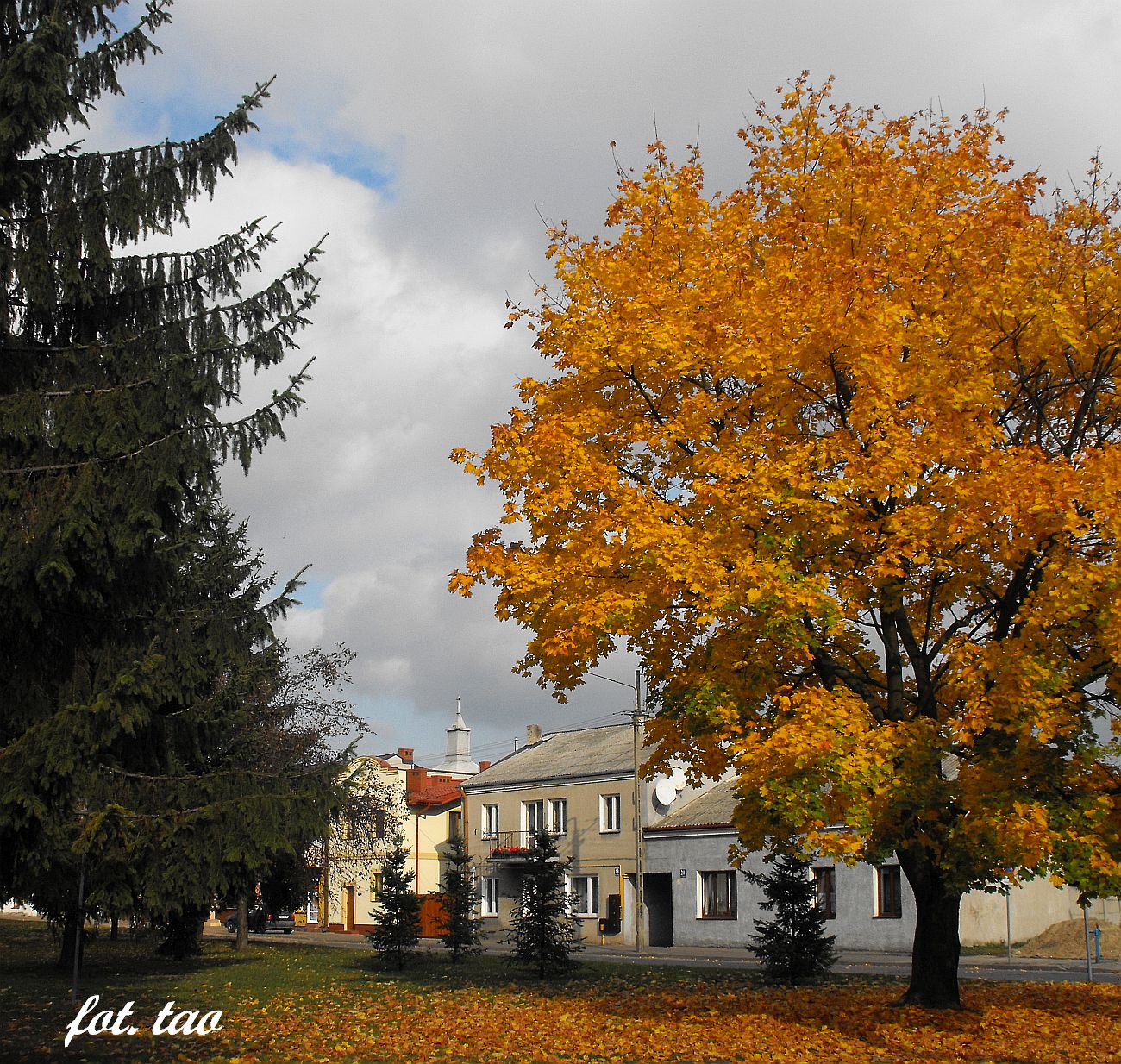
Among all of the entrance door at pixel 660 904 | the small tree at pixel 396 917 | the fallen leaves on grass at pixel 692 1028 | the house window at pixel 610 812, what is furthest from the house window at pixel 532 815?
the fallen leaves on grass at pixel 692 1028

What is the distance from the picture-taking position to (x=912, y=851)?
14688 mm

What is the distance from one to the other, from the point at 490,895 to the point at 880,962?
26.8 meters

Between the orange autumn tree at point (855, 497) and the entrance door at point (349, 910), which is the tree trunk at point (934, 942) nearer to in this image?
the orange autumn tree at point (855, 497)

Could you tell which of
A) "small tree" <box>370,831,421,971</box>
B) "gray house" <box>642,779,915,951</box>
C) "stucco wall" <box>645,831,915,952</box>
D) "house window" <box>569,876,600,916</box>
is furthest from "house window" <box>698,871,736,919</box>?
"small tree" <box>370,831,421,971</box>

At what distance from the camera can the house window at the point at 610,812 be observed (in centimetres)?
4909

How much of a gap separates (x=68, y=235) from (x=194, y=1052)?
28.5 feet

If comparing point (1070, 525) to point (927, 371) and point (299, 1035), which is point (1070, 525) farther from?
point (299, 1035)

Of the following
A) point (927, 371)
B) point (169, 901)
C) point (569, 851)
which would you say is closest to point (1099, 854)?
point (927, 371)

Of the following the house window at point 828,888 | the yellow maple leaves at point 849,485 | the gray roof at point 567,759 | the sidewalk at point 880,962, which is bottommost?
the sidewalk at point 880,962

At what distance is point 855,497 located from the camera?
13961 mm

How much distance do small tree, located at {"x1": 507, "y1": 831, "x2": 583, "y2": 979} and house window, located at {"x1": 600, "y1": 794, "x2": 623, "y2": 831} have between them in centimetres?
2279

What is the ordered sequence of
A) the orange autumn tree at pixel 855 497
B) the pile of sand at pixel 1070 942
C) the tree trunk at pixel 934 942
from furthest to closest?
the pile of sand at pixel 1070 942
the tree trunk at pixel 934 942
the orange autumn tree at pixel 855 497

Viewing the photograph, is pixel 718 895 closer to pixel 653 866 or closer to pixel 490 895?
pixel 653 866

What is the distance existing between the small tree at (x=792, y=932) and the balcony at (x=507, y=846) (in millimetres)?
30351
